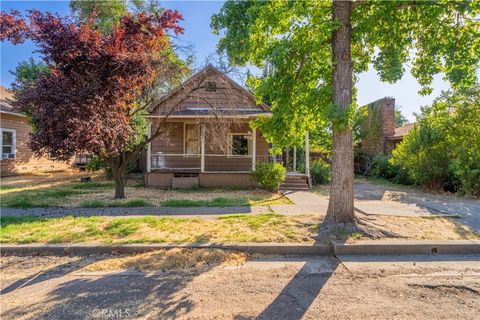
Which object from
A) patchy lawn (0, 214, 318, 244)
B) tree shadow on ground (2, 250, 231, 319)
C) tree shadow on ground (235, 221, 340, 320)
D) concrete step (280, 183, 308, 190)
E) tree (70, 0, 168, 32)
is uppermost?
tree (70, 0, 168, 32)

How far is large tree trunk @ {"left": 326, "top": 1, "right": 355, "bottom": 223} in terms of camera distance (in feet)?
18.0

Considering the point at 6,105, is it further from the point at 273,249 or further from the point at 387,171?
the point at 387,171

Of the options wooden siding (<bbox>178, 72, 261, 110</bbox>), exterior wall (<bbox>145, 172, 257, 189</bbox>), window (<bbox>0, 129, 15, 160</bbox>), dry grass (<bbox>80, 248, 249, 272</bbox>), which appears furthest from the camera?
window (<bbox>0, 129, 15, 160</bbox>)

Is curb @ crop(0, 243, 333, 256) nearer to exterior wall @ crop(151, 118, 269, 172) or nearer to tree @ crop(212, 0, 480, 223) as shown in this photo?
tree @ crop(212, 0, 480, 223)

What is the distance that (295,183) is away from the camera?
505 inches

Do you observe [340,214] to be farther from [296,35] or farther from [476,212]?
[476,212]

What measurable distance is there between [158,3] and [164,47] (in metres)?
12.5

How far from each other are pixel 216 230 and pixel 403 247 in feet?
11.4

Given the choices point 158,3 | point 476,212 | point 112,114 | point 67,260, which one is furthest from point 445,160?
point 158,3

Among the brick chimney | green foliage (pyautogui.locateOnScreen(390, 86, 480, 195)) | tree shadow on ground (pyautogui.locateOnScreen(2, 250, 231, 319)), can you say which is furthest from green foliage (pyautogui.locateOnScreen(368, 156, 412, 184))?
tree shadow on ground (pyautogui.locateOnScreen(2, 250, 231, 319))

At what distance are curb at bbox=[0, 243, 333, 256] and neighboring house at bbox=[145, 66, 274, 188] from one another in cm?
676

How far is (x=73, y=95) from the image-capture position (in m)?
6.73

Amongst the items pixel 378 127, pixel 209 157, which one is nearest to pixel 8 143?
pixel 209 157

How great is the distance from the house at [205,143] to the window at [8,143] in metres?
9.04
